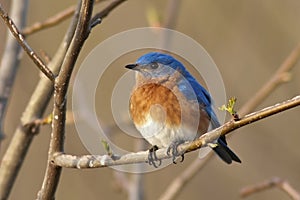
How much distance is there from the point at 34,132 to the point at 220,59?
3.18 meters

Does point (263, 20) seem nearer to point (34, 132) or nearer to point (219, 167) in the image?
point (219, 167)

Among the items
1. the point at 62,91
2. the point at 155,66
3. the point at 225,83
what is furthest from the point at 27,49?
the point at 225,83

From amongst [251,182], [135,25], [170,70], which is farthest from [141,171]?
[135,25]

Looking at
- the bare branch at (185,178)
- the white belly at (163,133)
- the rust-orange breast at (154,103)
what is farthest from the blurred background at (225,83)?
the white belly at (163,133)

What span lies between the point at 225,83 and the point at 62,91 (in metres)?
3.58

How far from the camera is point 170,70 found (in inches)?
139

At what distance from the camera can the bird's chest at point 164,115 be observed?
318 cm

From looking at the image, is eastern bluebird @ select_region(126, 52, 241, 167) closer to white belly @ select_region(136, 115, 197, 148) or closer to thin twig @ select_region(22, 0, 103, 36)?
white belly @ select_region(136, 115, 197, 148)

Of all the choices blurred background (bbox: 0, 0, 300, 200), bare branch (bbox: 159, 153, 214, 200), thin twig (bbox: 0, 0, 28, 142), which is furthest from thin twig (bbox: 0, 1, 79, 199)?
blurred background (bbox: 0, 0, 300, 200)

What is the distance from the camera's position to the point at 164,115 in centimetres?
323

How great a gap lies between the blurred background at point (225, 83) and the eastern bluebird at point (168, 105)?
2.04 meters

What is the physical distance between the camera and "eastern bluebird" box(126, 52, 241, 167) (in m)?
3.20

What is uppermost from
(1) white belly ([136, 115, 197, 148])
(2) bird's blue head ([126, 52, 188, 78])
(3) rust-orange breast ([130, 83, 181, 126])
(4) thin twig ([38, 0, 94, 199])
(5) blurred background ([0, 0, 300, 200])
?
(5) blurred background ([0, 0, 300, 200])

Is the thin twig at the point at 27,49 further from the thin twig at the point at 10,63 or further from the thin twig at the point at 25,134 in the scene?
the thin twig at the point at 10,63
